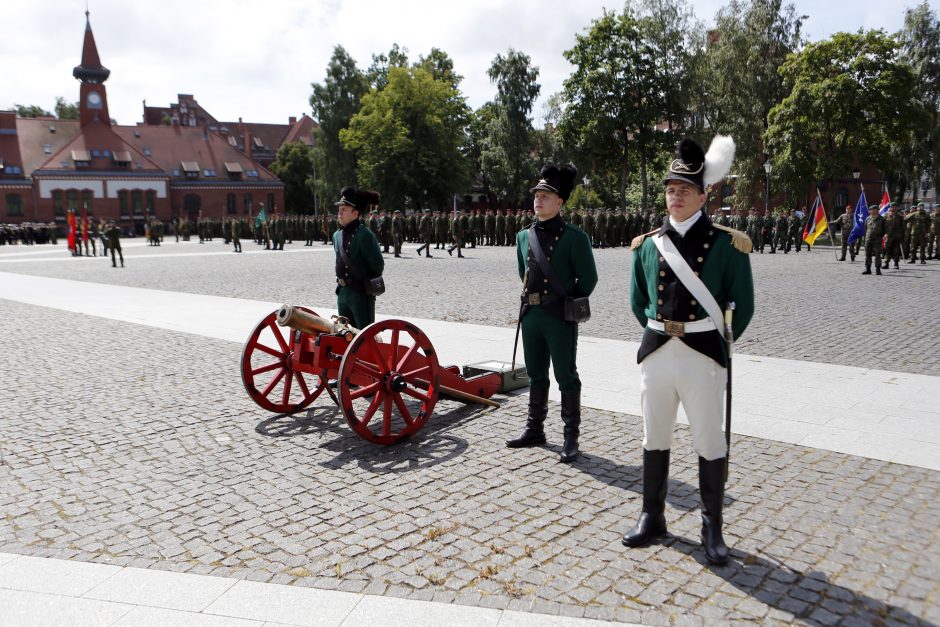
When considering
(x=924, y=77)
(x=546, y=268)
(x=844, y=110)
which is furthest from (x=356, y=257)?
(x=924, y=77)

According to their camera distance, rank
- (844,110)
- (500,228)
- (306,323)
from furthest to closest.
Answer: (844,110) < (500,228) < (306,323)

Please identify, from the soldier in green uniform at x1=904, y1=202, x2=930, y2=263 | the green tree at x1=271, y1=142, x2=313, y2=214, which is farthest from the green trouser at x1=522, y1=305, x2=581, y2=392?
the green tree at x1=271, y1=142, x2=313, y2=214

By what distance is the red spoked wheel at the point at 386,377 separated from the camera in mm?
5020

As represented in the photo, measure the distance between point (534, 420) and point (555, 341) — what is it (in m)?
0.64

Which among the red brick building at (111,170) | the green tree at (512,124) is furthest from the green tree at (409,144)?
the red brick building at (111,170)

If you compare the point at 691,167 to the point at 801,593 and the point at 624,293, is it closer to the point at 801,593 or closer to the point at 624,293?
the point at 801,593

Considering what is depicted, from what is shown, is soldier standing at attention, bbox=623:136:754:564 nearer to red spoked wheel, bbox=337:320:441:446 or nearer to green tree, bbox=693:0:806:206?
red spoked wheel, bbox=337:320:441:446

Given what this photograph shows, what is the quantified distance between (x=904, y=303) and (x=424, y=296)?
27.9ft

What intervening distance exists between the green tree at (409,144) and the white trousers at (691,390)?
49.3m

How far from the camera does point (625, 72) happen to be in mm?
43094

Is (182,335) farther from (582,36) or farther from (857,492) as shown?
(582,36)

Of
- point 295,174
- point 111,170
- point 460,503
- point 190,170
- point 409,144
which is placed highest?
point 409,144

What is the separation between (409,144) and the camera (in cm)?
5153

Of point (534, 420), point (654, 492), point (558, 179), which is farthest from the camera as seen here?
point (534, 420)
